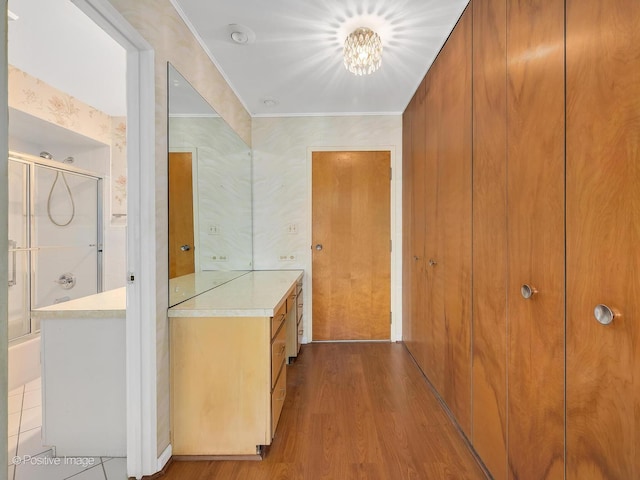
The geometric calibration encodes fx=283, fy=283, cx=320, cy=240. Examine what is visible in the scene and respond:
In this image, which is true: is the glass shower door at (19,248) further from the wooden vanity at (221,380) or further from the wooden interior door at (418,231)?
the wooden interior door at (418,231)

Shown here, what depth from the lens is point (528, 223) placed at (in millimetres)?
1066

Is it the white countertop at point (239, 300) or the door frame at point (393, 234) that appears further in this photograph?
the door frame at point (393, 234)

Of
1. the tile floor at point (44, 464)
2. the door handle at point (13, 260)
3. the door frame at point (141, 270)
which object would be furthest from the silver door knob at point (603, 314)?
the door handle at point (13, 260)

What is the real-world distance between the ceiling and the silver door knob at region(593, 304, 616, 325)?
169 centimetres

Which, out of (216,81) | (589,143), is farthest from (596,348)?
(216,81)

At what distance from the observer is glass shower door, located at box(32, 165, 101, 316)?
108 inches

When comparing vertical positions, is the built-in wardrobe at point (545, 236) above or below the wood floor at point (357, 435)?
above

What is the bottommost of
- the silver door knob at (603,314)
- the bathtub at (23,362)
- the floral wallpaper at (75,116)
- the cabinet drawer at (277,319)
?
the bathtub at (23,362)

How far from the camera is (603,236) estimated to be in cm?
78

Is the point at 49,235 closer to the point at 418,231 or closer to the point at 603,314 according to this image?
the point at 418,231

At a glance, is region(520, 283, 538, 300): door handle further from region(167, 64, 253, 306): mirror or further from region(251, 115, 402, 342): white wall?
region(251, 115, 402, 342): white wall

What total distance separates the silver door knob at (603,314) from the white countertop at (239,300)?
124cm

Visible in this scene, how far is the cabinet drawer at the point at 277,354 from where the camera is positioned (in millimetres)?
1530

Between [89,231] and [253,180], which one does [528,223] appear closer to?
[253,180]
